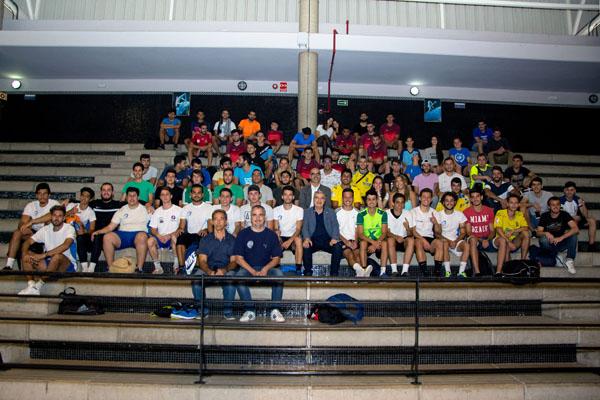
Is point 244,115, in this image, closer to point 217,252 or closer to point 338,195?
point 338,195

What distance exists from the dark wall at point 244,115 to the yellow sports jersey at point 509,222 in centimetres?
609

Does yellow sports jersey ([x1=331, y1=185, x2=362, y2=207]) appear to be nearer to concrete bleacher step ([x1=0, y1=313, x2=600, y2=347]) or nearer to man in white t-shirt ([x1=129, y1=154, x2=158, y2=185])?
concrete bleacher step ([x1=0, y1=313, x2=600, y2=347])

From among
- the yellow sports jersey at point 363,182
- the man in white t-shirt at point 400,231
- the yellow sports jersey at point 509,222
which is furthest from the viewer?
the yellow sports jersey at point 363,182

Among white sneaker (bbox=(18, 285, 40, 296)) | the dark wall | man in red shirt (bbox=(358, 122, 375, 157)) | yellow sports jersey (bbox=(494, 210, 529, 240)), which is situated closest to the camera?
white sneaker (bbox=(18, 285, 40, 296))

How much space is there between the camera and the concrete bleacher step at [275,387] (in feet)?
12.5

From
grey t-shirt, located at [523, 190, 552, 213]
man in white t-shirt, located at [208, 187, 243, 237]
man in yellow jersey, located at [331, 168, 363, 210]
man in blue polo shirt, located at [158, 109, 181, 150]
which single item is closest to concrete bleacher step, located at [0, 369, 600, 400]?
man in white t-shirt, located at [208, 187, 243, 237]

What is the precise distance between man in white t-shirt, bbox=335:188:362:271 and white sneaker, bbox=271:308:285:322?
147 centimetres

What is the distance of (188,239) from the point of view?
5.88 m

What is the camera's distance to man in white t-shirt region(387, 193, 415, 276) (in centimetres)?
570

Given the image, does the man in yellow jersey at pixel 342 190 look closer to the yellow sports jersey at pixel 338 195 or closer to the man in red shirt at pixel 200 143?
the yellow sports jersey at pixel 338 195

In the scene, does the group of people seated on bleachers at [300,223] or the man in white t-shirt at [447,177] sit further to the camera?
the man in white t-shirt at [447,177]

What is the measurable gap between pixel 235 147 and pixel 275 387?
619 cm

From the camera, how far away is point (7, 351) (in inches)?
171

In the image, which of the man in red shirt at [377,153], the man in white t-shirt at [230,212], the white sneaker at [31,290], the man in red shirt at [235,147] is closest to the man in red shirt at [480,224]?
the man in red shirt at [377,153]
